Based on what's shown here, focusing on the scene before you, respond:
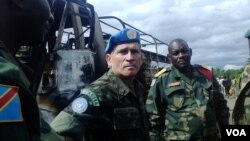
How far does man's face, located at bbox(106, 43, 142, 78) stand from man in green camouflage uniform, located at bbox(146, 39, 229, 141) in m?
1.56

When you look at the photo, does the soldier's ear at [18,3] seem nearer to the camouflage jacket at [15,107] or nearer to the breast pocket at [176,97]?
the camouflage jacket at [15,107]

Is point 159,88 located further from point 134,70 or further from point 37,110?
point 37,110

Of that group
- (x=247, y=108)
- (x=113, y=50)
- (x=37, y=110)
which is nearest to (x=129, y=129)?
(x=113, y=50)

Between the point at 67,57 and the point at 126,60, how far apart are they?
6.33 ft

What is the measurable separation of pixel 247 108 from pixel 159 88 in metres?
0.95

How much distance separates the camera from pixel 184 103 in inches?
153

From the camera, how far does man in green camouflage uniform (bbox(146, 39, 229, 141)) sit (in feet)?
12.4

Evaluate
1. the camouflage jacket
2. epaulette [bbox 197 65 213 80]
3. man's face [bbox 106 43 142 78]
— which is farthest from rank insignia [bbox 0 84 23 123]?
epaulette [bbox 197 65 213 80]

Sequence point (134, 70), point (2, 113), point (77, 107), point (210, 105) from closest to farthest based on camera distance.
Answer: point (2, 113) < point (77, 107) < point (134, 70) < point (210, 105)

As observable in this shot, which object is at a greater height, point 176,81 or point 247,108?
point 176,81

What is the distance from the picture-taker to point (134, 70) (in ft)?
7.29

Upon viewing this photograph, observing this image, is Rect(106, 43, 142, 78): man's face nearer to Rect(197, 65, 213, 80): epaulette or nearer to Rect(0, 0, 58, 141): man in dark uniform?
Rect(0, 0, 58, 141): man in dark uniform

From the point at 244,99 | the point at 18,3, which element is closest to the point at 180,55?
the point at 244,99

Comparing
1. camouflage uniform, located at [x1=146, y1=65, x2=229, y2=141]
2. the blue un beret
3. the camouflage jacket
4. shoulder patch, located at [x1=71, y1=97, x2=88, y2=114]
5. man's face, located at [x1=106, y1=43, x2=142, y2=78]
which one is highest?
the blue un beret
